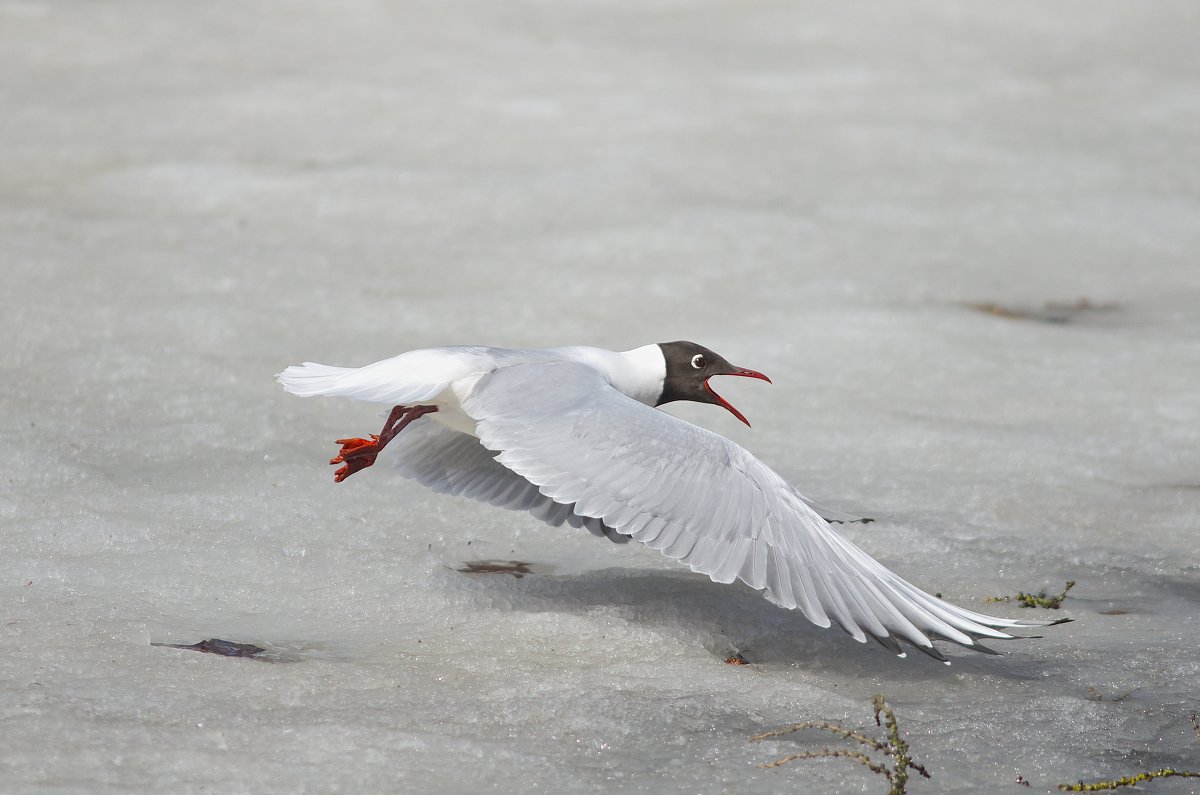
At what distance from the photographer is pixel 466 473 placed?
4043 mm

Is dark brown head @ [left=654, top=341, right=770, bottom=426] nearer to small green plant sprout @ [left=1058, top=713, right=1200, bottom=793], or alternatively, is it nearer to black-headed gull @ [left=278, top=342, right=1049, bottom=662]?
black-headed gull @ [left=278, top=342, right=1049, bottom=662]

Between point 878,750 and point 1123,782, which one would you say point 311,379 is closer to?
point 878,750

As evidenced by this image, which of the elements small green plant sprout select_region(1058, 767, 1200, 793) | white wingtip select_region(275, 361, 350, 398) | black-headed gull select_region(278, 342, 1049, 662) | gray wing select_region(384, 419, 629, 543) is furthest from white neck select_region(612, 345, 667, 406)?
small green plant sprout select_region(1058, 767, 1200, 793)

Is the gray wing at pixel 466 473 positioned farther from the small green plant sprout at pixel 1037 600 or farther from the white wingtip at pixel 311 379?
the small green plant sprout at pixel 1037 600

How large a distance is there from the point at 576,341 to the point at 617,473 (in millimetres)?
2360

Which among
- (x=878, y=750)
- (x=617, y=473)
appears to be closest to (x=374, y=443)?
(x=617, y=473)

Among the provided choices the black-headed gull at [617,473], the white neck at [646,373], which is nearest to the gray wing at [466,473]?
the black-headed gull at [617,473]

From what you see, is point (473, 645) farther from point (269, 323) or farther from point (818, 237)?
point (818, 237)

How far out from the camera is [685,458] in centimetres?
340

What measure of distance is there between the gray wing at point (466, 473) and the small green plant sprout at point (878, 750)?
1.18 m

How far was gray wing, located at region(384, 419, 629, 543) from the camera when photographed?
395 centimetres

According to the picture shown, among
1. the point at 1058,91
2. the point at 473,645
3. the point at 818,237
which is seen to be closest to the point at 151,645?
the point at 473,645

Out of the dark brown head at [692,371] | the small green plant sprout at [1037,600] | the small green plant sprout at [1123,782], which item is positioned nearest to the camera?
the small green plant sprout at [1123,782]

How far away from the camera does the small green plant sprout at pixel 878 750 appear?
247 cm
